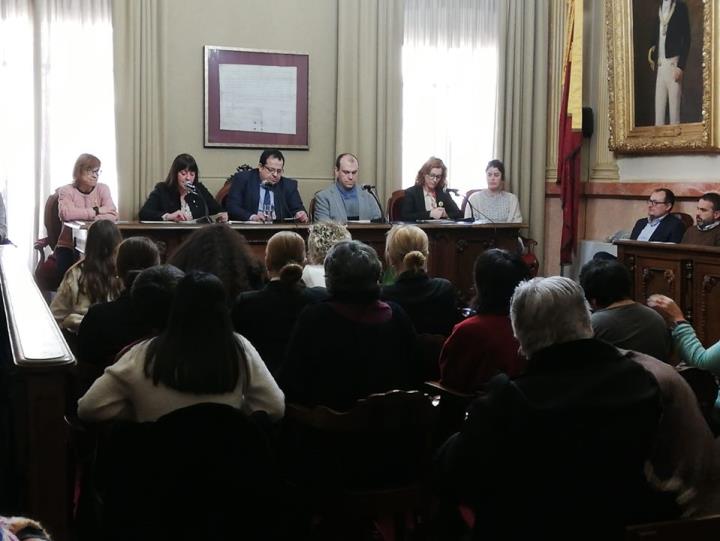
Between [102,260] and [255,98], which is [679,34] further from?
[102,260]

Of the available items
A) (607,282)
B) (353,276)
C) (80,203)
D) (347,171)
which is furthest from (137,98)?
(607,282)

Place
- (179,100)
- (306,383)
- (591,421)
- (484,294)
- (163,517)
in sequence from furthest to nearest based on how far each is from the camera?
(179,100)
(484,294)
(306,383)
(163,517)
(591,421)

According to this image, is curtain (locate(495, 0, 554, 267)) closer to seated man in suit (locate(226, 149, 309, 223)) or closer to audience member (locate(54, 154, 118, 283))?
seated man in suit (locate(226, 149, 309, 223))

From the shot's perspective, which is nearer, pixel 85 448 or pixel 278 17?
pixel 85 448

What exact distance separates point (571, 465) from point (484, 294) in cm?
115

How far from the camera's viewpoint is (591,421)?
83.0 inches

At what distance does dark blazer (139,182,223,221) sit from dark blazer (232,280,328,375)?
4402 mm

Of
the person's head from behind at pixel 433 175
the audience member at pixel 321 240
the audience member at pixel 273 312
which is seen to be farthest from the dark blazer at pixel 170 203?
the audience member at pixel 273 312

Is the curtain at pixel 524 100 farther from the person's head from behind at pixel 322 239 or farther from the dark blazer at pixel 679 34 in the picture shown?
the person's head from behind at pixel 322 239

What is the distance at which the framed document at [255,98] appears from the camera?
8.88 metres

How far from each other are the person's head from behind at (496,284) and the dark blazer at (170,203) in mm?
4782

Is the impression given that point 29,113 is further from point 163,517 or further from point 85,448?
point 163,517

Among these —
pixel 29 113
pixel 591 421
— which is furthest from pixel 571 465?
pixel 29 113

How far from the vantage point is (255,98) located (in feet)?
29.8
